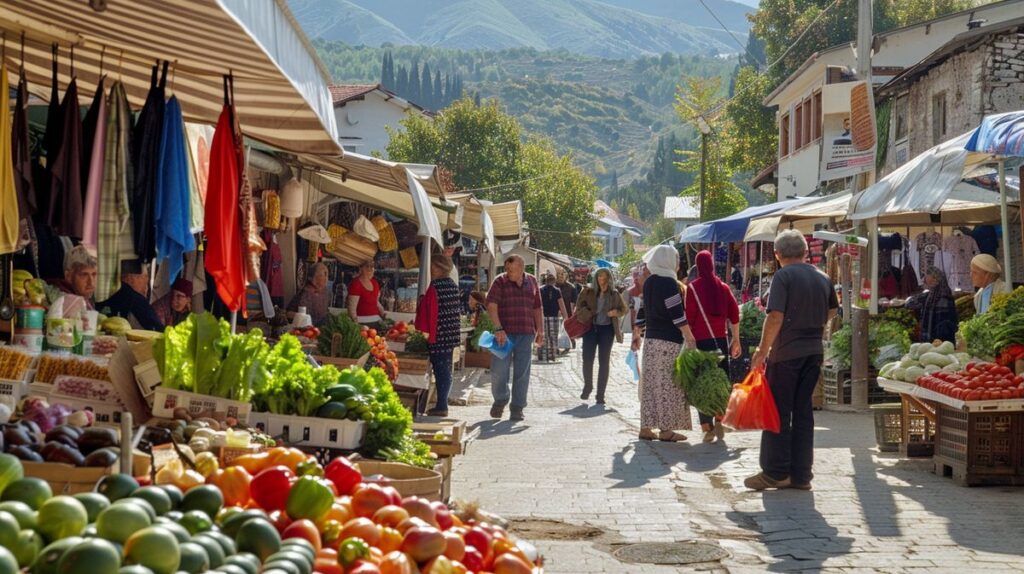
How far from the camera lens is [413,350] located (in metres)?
13.9

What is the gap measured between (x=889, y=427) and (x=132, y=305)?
6675 mm

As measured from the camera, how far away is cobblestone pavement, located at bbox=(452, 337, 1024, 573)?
6.65 m

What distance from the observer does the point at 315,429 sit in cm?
659

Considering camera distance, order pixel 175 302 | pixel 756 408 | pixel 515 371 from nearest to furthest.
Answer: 1. pixel 756 408
2. pixel 175 302
3. pixel 515 371

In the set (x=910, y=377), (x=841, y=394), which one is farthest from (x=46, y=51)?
(x=841, y=394)

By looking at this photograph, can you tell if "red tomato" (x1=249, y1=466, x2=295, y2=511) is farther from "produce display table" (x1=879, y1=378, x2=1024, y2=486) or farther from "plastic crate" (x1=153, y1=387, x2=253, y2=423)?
"produce display table" (x1=879, y1=378, x2=1024, y2=486)

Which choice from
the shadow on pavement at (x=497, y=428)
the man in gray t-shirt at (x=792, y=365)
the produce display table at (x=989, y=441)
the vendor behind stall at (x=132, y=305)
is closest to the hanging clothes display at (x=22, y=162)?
the vendor behind stall at (x=132, y=305)

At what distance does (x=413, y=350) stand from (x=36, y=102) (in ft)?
19.2

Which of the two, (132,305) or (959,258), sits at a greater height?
(959,258)

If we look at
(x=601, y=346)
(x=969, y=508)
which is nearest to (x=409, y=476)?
(x=969, y=508)

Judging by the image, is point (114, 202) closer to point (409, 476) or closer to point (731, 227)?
point (409, 476)

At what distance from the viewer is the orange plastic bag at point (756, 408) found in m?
8.66

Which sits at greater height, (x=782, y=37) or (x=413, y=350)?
(x=782, y=37)

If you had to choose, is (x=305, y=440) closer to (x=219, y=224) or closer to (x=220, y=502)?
(x=219, y=224)
